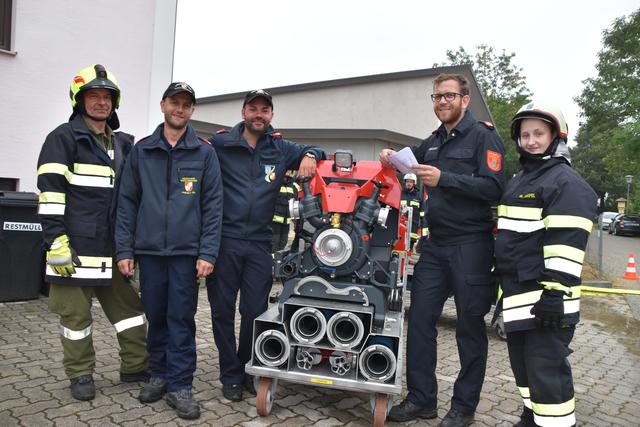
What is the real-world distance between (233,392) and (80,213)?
5.77 feet

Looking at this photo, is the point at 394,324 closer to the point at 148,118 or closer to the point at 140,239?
the point at 140,239

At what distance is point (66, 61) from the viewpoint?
694 cm

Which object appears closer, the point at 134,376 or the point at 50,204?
the point at 50,204

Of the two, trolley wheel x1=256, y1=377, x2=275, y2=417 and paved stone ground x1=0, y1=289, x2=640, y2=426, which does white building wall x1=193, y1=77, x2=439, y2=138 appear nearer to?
paved stone ground x1=0, y1=289, x2=640, y2=426

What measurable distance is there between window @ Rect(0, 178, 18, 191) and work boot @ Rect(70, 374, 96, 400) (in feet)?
13.3

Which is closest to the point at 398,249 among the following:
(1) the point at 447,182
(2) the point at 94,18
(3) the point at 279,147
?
(1) the point at 447,182

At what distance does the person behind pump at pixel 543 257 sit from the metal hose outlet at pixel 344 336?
0.94m

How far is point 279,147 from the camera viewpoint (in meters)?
4.10

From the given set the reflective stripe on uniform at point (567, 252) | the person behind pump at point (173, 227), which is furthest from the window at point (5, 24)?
the reflective stripe on uniform at point (567, 252)

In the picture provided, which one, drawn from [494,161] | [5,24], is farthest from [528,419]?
[5,24]

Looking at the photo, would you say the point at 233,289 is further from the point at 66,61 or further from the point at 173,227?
the point at 66,61

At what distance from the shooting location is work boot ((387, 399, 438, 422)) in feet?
12.2

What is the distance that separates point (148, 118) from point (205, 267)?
4.90m

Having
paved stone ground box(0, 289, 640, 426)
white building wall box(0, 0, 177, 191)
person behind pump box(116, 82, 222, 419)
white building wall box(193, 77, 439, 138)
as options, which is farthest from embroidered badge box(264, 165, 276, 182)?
white building wall box(193, 77, 439, 138)
